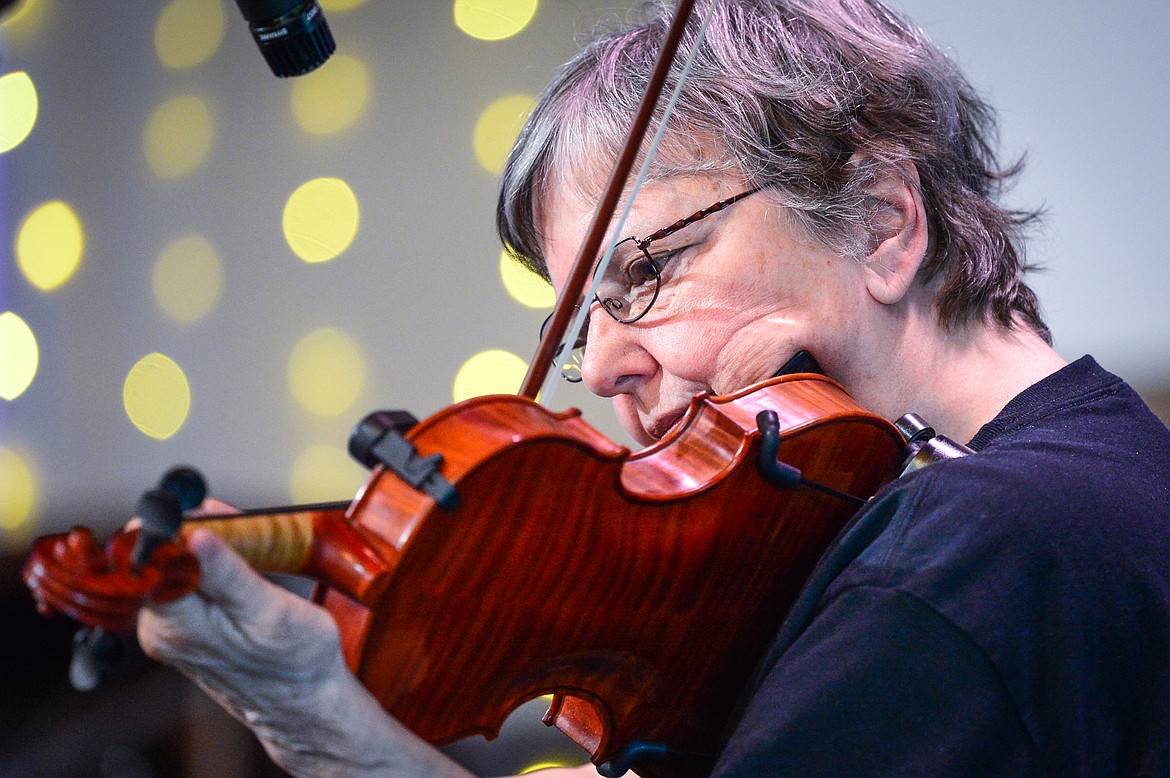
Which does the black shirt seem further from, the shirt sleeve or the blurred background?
the blurred background

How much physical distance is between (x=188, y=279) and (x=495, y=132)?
75 cm

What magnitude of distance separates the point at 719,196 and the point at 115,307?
1823 mm

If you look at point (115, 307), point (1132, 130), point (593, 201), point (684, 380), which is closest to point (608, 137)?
point (593, 201)

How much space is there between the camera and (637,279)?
104 cm

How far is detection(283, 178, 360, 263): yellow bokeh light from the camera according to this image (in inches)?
92.5

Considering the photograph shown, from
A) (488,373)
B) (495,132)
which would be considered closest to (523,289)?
(488,373)

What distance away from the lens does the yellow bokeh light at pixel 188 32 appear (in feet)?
7.89

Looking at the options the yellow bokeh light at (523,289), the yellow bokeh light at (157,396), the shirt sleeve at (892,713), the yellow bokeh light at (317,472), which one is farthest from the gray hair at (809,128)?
the yellow bokeh light at (157,396)

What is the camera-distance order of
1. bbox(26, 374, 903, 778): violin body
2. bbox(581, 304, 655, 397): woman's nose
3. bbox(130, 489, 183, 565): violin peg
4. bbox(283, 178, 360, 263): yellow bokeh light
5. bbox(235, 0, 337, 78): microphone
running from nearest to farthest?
bbox(130, 489, 183, 565): violin peg → bbox(26, 374, 903, 778): violin body → bbox(235, 0, 337, 78): microphone → bbox(581, 304, 655, 397): woman's nose → bbox(283, 178, 360, 263): yellow bokeh light

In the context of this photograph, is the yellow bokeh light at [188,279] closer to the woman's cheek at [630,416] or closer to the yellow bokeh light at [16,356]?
the yellow bokeh light at [16,356]

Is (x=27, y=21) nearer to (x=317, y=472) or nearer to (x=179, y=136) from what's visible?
(x=179, y=136)

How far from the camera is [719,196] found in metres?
1.01

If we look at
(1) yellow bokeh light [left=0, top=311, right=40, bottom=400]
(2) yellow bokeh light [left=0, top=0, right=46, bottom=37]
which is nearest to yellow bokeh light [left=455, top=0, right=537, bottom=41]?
(2) yellow bokeh light [left=0, top=0, right=46, bottom=37]

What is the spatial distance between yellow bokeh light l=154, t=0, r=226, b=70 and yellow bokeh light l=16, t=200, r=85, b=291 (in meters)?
0.42
